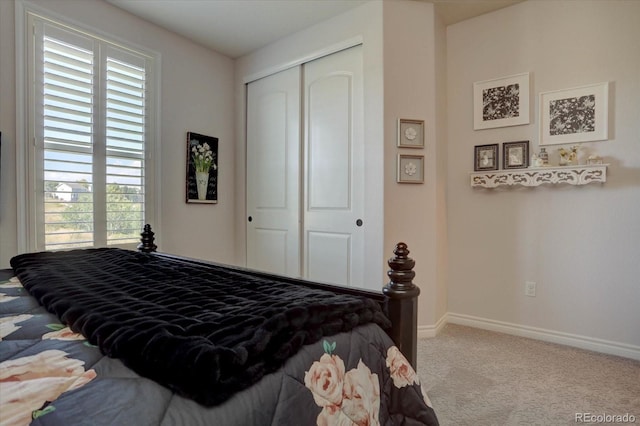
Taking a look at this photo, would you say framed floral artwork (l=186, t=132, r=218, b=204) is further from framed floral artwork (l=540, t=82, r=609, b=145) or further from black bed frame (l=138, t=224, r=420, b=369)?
framed floral artwork (l=540, t=82, r=609, b=145)

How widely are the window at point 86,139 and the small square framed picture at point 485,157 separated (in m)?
2.97

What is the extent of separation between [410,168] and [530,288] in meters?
1.38

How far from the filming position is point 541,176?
2557 millimetres

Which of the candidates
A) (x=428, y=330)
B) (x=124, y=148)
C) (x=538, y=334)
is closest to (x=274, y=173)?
(x=124, y=148)

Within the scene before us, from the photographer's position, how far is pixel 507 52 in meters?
2.79

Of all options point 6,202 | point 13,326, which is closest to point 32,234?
point 6,202

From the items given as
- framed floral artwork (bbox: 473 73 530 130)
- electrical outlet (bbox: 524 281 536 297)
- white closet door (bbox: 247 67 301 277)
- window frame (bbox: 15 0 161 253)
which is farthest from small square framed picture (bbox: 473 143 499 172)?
window frame (bbox: 15 0 161 253)

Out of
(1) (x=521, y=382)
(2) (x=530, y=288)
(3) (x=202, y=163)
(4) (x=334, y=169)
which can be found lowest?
(1) (x=521, y=382)

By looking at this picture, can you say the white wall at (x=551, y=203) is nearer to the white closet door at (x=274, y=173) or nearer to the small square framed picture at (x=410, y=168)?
the small square framed picture at (x=410, y=168)

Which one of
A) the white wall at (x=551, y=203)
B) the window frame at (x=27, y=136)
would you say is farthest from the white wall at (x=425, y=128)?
the window frame at (x=27, y=136)

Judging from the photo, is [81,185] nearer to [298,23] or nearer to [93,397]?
[298,23]

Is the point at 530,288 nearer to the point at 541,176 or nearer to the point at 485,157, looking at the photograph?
the point at 541,176

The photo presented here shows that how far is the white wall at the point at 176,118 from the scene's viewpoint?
2266 mm

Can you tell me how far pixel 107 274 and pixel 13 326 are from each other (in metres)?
0.50
